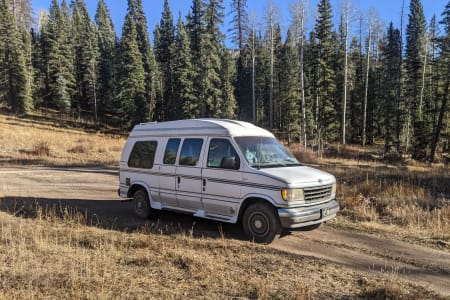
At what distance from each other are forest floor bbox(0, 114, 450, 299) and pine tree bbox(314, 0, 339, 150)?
3492 cm

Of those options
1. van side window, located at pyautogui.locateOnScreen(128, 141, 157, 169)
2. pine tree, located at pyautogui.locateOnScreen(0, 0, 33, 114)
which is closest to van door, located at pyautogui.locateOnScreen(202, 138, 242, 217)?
van side window, located at pyautogui.locateOnScreen(128, 141, 157, 169)

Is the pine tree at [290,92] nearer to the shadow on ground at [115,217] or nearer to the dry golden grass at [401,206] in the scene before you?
the dry golden grass at [401,206]

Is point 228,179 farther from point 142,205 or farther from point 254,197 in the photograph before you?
point 142,205

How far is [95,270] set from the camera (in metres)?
4.88

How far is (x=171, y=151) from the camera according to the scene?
7.86 m

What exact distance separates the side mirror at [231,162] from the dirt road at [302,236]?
4.63 ft

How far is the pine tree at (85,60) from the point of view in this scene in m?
56.3

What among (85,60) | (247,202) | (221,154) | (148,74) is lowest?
(247,202)

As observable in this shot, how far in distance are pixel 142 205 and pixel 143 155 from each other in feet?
4.05

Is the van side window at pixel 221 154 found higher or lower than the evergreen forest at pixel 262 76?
lower

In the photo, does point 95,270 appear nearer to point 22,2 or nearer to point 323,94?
point 323,94

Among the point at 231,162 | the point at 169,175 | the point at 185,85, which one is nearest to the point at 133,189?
the point at 169,175

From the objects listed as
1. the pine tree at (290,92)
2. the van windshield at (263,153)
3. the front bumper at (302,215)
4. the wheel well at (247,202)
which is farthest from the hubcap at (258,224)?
the pine tree at (290,92)

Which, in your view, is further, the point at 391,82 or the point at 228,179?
the point at 391,82
